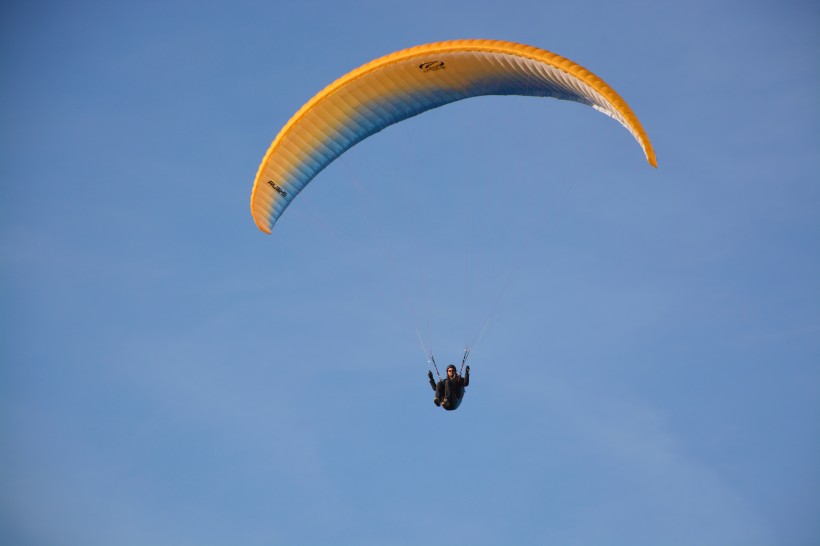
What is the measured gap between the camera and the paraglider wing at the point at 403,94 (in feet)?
96.1

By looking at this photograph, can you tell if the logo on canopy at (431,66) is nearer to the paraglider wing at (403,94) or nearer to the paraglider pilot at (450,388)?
the paraglider wing at (403,94)

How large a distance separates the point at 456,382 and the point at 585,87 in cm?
733

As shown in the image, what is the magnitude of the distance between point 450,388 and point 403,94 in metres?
6.88

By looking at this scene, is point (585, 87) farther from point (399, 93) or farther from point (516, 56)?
point (399, 93)

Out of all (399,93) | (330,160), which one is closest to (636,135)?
(399,93)

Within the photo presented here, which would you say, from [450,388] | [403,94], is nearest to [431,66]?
[403,94]

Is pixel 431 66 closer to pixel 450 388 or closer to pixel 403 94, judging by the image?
pixel 403 94

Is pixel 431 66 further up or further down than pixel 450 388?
further up

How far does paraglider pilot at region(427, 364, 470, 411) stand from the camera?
3146 cm

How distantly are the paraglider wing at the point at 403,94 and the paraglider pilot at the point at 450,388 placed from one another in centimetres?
601

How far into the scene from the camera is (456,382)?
3155 centimetres

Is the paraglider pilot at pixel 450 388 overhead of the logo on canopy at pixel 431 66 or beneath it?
beneath

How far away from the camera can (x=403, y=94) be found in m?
32.1

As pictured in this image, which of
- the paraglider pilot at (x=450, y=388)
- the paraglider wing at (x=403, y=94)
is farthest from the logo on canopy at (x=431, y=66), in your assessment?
the paraglider pilot at (x=450, y=388)
